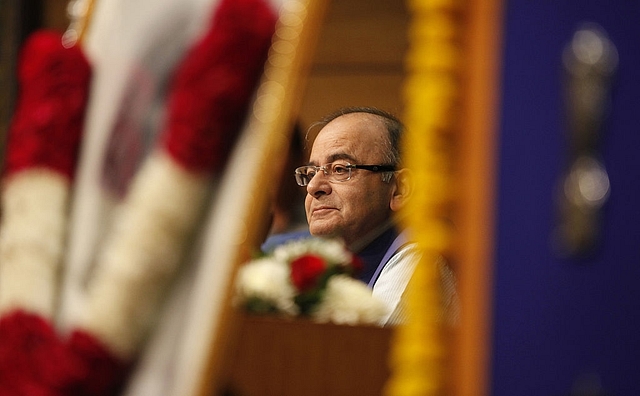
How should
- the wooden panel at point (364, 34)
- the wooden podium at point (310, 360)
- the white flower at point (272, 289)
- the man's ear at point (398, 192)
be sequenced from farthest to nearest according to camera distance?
the wooden panel at point (364, 34) → the man's ear at point (398, 192) → the white flower at point (272, 289) → the wooden podium at point (310, 360)

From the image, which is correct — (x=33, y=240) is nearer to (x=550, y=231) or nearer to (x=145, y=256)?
(x=145, y=256)

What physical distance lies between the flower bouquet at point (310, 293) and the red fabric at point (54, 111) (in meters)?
0.45

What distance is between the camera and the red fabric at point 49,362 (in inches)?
34.8

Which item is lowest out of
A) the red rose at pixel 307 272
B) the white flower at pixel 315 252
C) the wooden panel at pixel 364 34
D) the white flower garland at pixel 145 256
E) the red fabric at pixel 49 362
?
the red fabric at pixel 49 362

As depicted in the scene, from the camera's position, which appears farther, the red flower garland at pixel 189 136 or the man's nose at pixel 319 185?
the man's nose at pixel 319 185

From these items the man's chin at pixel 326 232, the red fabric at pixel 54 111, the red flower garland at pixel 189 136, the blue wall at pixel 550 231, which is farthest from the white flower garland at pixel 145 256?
the man's chin at pixel 326 232

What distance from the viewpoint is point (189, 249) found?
0.91 meters

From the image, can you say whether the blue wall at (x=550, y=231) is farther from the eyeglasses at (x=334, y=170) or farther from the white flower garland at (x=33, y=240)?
the eyeglasses at (x=334, y=170)

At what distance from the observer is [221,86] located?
35.3 inches

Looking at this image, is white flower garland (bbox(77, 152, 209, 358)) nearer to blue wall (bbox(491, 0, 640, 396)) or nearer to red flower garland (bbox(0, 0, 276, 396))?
red flower garland (bbox(0, 0, 276, 396))

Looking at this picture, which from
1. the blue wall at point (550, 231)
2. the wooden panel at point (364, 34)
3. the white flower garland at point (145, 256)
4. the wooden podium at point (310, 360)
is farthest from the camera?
the wooden panel at point (364, 34)

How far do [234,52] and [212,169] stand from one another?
125mm

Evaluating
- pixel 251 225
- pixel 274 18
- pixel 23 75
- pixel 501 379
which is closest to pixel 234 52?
pixel 274 18

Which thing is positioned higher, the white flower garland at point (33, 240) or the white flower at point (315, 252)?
the white flower at point (315, 252)
